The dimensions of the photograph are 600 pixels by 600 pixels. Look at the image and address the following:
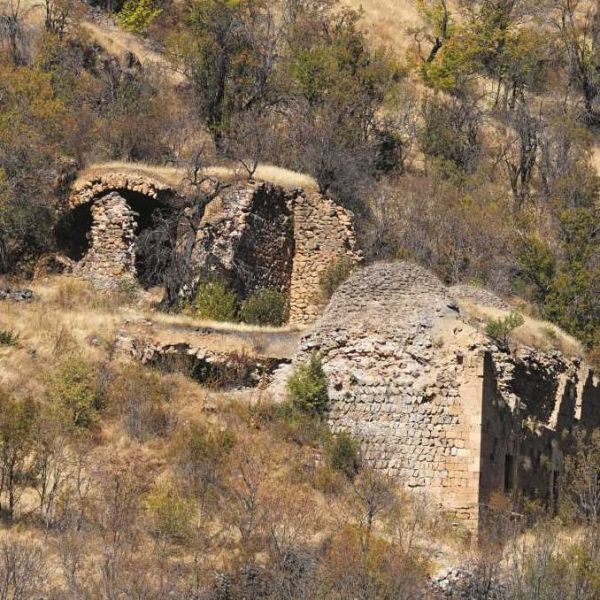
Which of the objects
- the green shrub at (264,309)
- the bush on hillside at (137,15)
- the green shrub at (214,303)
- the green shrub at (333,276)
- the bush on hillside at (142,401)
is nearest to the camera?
the bush on hillside at (142,401)

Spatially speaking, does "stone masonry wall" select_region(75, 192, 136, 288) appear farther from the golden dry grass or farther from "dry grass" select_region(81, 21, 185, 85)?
"dry grass" select_region(81, 21, 185, 85)

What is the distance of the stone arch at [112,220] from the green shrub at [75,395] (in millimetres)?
8730

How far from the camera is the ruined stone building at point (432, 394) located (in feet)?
96.1

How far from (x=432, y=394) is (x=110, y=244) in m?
12.5

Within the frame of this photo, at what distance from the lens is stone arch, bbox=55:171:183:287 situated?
39.5 metres

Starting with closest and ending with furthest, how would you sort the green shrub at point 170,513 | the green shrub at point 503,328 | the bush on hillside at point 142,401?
the green shrub at point 170,513 → the bush on hillside at point 142,401 → the green shrub at point 503,328

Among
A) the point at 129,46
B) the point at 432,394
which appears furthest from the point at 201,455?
the point at 129,46

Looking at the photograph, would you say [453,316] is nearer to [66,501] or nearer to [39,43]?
[66,501]

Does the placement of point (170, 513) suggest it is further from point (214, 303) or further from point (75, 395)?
point (214, 303)

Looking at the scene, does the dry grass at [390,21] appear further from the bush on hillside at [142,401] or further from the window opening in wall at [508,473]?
the window opening in wall at [508,473]

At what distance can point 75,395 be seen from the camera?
97.7 ft

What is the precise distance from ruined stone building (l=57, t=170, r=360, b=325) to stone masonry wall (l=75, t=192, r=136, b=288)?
0.02m

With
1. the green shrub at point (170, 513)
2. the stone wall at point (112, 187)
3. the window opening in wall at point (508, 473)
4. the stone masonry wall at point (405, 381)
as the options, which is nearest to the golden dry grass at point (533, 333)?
the stone masonry wall at point (405, 381)

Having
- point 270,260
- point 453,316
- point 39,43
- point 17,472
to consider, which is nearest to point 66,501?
point 17,472
